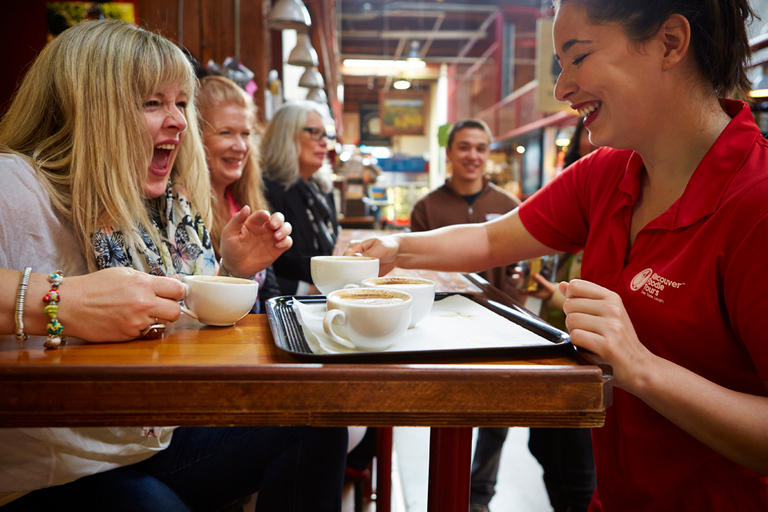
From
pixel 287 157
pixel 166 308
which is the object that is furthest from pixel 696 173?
pixel 287 157

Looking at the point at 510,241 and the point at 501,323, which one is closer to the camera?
the point at 501,323

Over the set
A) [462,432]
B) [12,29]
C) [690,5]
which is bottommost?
[462,432]

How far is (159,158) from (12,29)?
315 cm

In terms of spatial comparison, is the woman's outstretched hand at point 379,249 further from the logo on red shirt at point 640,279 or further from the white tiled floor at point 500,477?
the white tiled floor at point 500,477

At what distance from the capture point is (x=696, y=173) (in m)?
1.10

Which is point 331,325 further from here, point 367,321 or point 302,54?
point 302,54

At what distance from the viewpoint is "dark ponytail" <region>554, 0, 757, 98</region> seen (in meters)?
1.11

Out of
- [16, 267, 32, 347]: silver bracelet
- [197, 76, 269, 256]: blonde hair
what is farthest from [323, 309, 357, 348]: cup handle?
[197, 76, 269, 256]: blonde hair

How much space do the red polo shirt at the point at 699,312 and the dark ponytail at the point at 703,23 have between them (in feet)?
0.30

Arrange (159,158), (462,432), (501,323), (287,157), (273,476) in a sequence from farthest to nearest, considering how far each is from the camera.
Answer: (287,157), (159,158), (273,476), (501,323), (462,432)

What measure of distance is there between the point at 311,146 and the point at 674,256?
305cm

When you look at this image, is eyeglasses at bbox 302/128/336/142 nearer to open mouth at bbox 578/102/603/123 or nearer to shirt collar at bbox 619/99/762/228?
open mouth at bbox 578/102/603/123

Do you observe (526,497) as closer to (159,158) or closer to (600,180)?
(600,180)

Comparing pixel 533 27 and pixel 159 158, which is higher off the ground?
pixel 533 27
